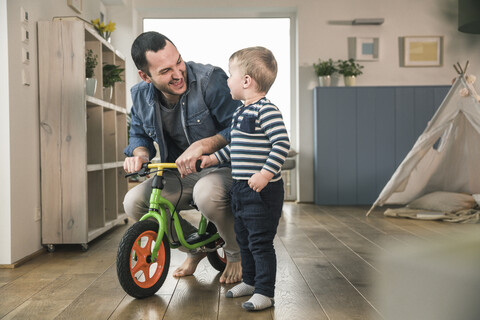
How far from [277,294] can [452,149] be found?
287 centimetres

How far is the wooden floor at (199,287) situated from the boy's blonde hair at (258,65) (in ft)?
2.26

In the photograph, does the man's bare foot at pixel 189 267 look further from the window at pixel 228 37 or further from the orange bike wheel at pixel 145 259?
the window at pixel 228 37

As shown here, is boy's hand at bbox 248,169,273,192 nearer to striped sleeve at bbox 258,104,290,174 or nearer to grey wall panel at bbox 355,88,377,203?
striped sleeve at bbox 258,104,290,174

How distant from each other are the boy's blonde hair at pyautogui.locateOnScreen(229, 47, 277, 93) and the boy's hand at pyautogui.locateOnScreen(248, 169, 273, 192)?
309 millimetres

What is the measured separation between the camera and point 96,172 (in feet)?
10.1

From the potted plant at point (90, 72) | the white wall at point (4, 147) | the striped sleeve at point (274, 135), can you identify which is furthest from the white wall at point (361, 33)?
the striped sleeve at point (274, 135)

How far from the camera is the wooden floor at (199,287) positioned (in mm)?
1601

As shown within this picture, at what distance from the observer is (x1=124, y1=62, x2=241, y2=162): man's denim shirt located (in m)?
1.96

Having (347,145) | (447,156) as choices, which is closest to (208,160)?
(447,156)

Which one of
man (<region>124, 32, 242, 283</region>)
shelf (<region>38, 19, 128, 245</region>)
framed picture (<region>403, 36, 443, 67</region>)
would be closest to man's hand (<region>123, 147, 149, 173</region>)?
man (<region>124, 32, 242, 283</region>)

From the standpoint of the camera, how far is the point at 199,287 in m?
1.90

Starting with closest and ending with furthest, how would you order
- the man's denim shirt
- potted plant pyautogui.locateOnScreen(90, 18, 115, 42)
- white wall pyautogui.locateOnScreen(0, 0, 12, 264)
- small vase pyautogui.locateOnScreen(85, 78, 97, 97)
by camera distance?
the man's denim shirt < white wall pyautogui.locateOnScreen(0, 0, 12, 264) < small vase pyautogui.locateOnScreen(85, 78, 97, 97) < potted plant pyautogui.locateOnScreen(90, 18, 115, 42)

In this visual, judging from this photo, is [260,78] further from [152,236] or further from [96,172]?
[96,172]

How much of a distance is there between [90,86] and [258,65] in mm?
1468
